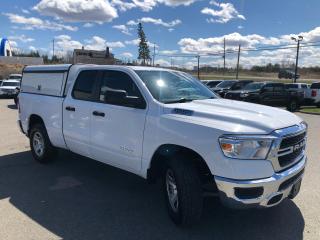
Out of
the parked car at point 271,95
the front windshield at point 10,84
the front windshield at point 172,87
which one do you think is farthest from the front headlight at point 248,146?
the front windshield at point 10,84

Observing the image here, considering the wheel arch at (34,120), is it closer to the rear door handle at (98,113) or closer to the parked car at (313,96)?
the rear door handle at (98,113)

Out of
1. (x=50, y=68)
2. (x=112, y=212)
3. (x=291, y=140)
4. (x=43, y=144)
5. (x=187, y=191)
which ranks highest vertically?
(x=50, y=68)

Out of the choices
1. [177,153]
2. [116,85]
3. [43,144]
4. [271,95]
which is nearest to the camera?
[177,153]

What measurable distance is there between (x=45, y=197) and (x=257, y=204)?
119 inches

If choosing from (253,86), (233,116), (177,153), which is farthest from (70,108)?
A: (253,86)

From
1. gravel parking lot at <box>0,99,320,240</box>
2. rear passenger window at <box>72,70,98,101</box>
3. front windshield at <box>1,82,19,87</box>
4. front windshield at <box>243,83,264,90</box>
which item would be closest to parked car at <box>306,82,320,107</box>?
front windshield at <box>243,83,264,90</box>

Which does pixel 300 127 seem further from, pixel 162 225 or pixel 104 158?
pixel 104 158

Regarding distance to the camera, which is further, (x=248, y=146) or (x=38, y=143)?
(x=38, y=143)

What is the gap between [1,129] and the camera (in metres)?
12.0

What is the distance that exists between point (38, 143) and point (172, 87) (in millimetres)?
3416

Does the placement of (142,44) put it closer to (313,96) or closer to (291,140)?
(313,96)

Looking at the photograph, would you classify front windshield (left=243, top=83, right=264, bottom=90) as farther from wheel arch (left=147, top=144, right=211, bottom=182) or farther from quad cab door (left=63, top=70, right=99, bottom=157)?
wheel arch (left=147, top=144, right=211, bottom=182)

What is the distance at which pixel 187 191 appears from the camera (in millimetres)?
4219

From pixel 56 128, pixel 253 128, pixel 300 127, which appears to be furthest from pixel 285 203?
pixel 56 128
